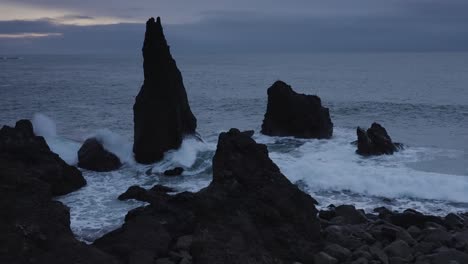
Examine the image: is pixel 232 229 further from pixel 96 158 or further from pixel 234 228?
pixel 96 158

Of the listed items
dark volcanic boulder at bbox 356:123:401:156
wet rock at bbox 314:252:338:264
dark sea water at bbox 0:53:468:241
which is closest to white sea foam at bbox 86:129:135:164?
dark sea water at bbox 0:53:468:241

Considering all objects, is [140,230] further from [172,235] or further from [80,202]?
[80,202]

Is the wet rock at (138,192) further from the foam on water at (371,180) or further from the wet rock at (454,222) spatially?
the wet rock at (454,222)

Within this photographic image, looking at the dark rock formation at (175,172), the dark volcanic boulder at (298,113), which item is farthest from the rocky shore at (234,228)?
the dark volcanic boulder at (298,113)

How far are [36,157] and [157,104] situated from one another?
7.82 m

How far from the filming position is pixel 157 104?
2678 centimetres

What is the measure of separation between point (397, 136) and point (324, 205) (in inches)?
740

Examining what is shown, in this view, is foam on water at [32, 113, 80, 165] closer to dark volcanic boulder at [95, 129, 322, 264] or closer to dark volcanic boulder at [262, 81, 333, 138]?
dark volcanic boulder at [262, 81, 333, 138]

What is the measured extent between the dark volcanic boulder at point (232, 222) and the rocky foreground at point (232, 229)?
0.03 m

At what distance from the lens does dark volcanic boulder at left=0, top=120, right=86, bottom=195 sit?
19812 millimetres

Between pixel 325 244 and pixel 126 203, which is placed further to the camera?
pixel 126 203

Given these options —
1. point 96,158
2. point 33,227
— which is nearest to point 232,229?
point 33,227

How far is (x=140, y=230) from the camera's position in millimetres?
12617

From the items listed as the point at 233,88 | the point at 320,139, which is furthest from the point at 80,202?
the point at 233,88
